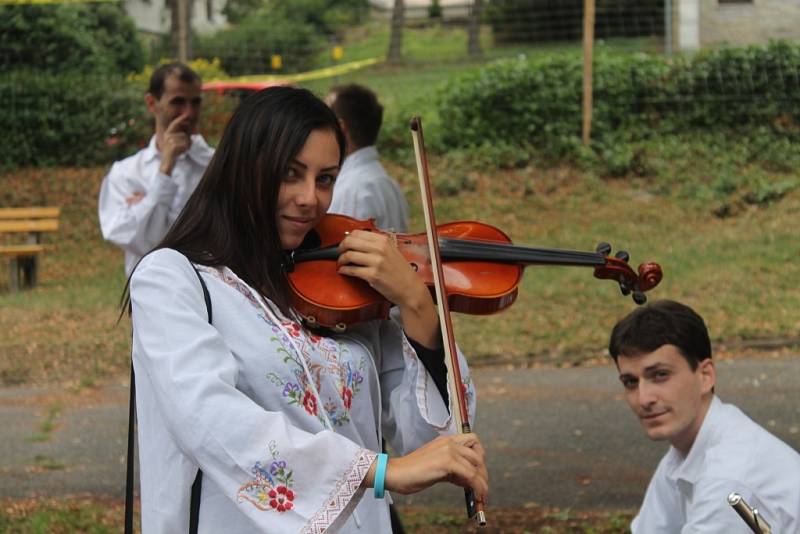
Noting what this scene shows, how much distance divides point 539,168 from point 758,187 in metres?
2.51

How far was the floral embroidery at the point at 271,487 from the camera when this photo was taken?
1.95 m

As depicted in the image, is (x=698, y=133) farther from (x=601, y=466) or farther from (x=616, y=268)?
(x=616, y=268)

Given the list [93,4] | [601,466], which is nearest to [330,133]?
[601,466]

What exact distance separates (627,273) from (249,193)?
1.17 meters

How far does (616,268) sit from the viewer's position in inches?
118

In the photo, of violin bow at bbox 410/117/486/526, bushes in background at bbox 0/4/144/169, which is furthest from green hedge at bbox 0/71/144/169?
violin bow at bbox 410/117/486/526

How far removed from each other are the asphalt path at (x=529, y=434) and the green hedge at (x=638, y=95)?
634cm

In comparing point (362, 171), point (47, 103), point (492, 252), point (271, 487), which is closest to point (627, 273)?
point (492, 252)

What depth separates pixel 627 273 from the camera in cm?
300

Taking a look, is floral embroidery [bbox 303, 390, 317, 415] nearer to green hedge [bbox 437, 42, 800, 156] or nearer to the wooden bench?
the wooden bench

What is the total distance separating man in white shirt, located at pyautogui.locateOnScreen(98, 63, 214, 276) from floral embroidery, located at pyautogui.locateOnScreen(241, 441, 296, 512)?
2889 mm

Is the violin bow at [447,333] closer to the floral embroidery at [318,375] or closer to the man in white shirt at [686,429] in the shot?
the floral embroidery at [318,375]

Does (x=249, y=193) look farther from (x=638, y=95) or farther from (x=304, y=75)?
(x=304, y=75)

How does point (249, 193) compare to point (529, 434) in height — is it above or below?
above
